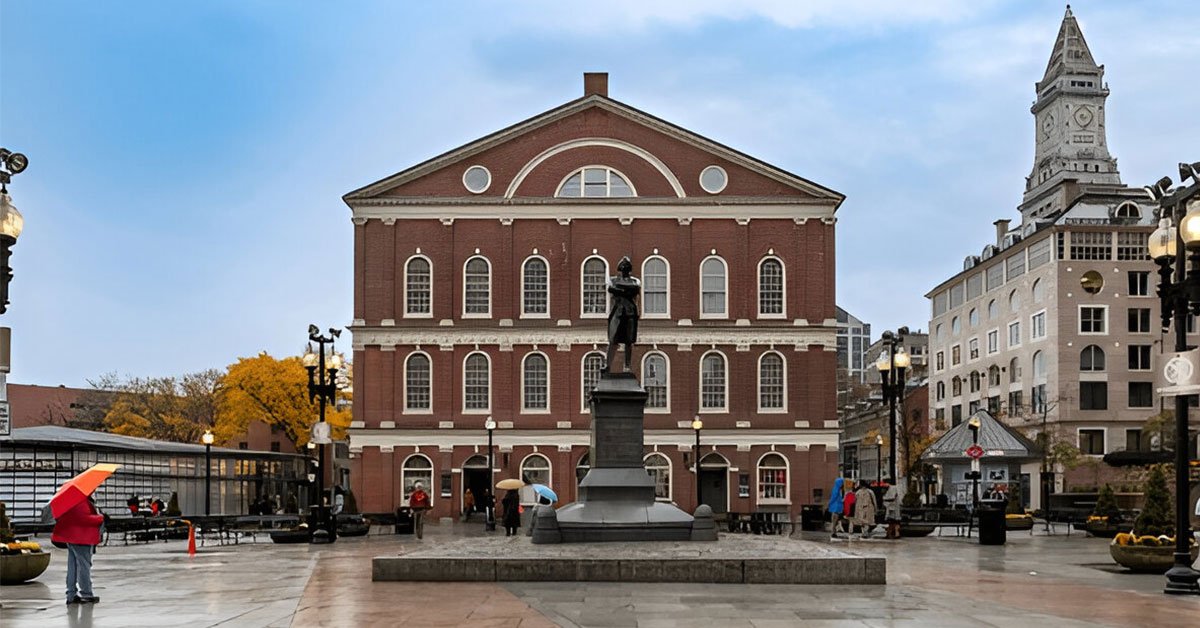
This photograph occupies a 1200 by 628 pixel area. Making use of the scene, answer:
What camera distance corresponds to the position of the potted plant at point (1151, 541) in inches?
910

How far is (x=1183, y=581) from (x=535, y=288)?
138ft

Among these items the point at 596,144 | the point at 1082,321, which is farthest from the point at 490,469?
the point at 1082,321

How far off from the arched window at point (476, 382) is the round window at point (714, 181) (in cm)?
1218

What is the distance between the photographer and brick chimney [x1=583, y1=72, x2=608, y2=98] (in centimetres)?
6175

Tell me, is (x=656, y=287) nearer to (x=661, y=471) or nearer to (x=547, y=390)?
(x=547, y=390)

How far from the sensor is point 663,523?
80.1ft

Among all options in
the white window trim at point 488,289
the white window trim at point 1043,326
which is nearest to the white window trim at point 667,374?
the white window trim at point 488,289

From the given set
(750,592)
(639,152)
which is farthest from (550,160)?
(750,592)

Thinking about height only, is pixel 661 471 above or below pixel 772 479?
above

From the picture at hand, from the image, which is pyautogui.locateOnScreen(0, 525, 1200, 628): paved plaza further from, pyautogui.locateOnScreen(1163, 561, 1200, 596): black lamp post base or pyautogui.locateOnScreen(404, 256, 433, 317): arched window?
pyautogui.locateOnScreen(404, 256, 433, 317): arched window

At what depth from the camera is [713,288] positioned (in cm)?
5934

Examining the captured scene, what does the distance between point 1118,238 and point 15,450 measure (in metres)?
60.4

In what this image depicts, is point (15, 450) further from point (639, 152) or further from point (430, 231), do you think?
point (639, 152)

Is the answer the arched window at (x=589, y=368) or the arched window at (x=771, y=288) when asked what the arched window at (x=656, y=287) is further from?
the arched window at (x=771, y=288)
